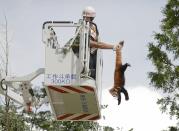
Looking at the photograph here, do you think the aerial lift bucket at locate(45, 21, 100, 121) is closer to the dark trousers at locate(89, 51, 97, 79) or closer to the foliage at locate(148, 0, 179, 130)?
the dark trousers at locate(89, 51, 97, 79)

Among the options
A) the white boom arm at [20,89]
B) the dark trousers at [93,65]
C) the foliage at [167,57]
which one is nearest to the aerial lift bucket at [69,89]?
the dark trousers at [93,65]

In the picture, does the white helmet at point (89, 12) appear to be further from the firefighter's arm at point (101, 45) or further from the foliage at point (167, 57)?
the foliage at point (167, 57)

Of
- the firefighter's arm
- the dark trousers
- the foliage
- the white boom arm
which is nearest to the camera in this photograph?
the firefighter's arm

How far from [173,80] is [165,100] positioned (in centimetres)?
87

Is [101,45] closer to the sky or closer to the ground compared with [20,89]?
closer to the sky

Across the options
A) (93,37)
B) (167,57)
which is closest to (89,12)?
(93,37)

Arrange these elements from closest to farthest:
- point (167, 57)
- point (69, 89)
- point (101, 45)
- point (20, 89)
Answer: point (69, 89), point (101, 45), point (20, 89), point (167, 57)

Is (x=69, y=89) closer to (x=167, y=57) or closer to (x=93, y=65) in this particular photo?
(x=93, y=65)

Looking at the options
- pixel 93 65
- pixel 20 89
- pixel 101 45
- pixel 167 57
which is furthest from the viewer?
pixel 167 57

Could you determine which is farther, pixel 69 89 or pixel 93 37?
pixel 93 37

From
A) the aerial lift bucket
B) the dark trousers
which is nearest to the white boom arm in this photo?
the aerial lift bucket

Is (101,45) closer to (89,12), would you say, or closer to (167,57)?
(89,12)

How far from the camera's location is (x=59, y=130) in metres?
28.5

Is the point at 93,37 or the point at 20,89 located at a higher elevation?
the point at 93,37
